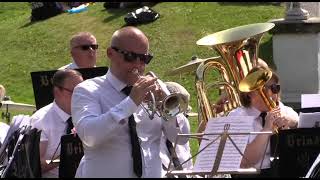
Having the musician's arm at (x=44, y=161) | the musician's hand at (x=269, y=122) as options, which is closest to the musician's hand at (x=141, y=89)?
the musician's hand at (x=269, y=122)

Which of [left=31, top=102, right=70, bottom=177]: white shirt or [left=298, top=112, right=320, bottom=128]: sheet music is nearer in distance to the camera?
[left=298, top=112, right=320, bottom=128]: sheet music

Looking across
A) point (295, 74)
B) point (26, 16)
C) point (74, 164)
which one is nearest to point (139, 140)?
point (74, 164)

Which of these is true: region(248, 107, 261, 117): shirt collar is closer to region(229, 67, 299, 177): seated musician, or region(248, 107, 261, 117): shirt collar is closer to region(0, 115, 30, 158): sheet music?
region(229, 67, 299, 177): seated musician

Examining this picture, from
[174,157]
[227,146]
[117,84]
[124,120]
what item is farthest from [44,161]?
[227,146]

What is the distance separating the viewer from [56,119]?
21.4 feet

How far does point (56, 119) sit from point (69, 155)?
0.63 m

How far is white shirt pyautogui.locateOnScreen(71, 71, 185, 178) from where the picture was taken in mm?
4805

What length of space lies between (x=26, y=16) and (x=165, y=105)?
15.1m

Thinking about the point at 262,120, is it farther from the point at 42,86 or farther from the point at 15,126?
the point at 42,86

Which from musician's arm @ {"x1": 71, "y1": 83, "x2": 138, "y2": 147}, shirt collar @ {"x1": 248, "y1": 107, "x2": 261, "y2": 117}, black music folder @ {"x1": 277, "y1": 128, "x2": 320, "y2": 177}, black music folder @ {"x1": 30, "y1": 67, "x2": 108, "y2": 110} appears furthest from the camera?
black music folder @ {"x1": 30, "y1": 67, "x2": 108, "y2": 110}

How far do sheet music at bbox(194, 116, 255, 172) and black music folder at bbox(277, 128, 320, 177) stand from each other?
0.51 meters

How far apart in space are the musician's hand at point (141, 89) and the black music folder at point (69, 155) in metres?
1.22

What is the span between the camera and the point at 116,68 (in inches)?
199

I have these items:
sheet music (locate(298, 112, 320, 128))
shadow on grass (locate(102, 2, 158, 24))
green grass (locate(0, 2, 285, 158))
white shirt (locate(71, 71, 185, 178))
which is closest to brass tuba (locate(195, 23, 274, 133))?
sheet music (locate(298, 112, 320, 128))
